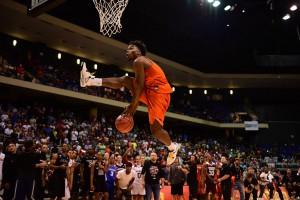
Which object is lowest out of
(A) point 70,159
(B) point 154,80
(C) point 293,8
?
(A) point 70,159

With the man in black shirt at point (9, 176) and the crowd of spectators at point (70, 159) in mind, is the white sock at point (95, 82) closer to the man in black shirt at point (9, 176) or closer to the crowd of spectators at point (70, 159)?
the crowd of spectators at point (70, 159)

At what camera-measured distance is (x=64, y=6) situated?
1873 cm

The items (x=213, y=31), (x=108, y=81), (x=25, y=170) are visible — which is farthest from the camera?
(x=213, y=31)

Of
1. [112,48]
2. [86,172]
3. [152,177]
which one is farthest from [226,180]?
[112,48]

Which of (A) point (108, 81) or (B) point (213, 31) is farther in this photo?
(B) point (213, 31)

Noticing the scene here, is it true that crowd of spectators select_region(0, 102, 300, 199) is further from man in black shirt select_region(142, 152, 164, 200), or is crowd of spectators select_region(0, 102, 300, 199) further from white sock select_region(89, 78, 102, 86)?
white sock select_region(89, 78, 102, 86)

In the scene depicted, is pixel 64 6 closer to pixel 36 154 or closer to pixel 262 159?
pixel 36 154

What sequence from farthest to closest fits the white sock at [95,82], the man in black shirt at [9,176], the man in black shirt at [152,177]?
the man in black shirt at [152,177]
the man in black shirt at [9,176]
the white sock at [95,82]

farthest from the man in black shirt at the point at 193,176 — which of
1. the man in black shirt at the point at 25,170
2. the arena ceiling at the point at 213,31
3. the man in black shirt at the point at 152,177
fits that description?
the arena ceiling at the point at 213,31

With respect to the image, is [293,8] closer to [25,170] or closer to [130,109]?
[25,170]

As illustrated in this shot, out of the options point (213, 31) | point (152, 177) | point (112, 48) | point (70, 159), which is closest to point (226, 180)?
point (152, 177)

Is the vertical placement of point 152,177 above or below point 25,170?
below

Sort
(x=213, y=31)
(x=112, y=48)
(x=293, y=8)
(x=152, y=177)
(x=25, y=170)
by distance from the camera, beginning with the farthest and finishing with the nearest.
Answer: (x=213, y=31) < (x=112, y=48) < (x=293, y=8) < (x=152, y=177) < (x=25, y=170)

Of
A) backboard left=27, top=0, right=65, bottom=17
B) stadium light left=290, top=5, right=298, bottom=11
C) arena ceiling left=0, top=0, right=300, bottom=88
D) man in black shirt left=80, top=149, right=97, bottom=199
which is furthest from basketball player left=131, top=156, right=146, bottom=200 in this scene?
stadium light left=290, top=5, right=298, bottom=11
